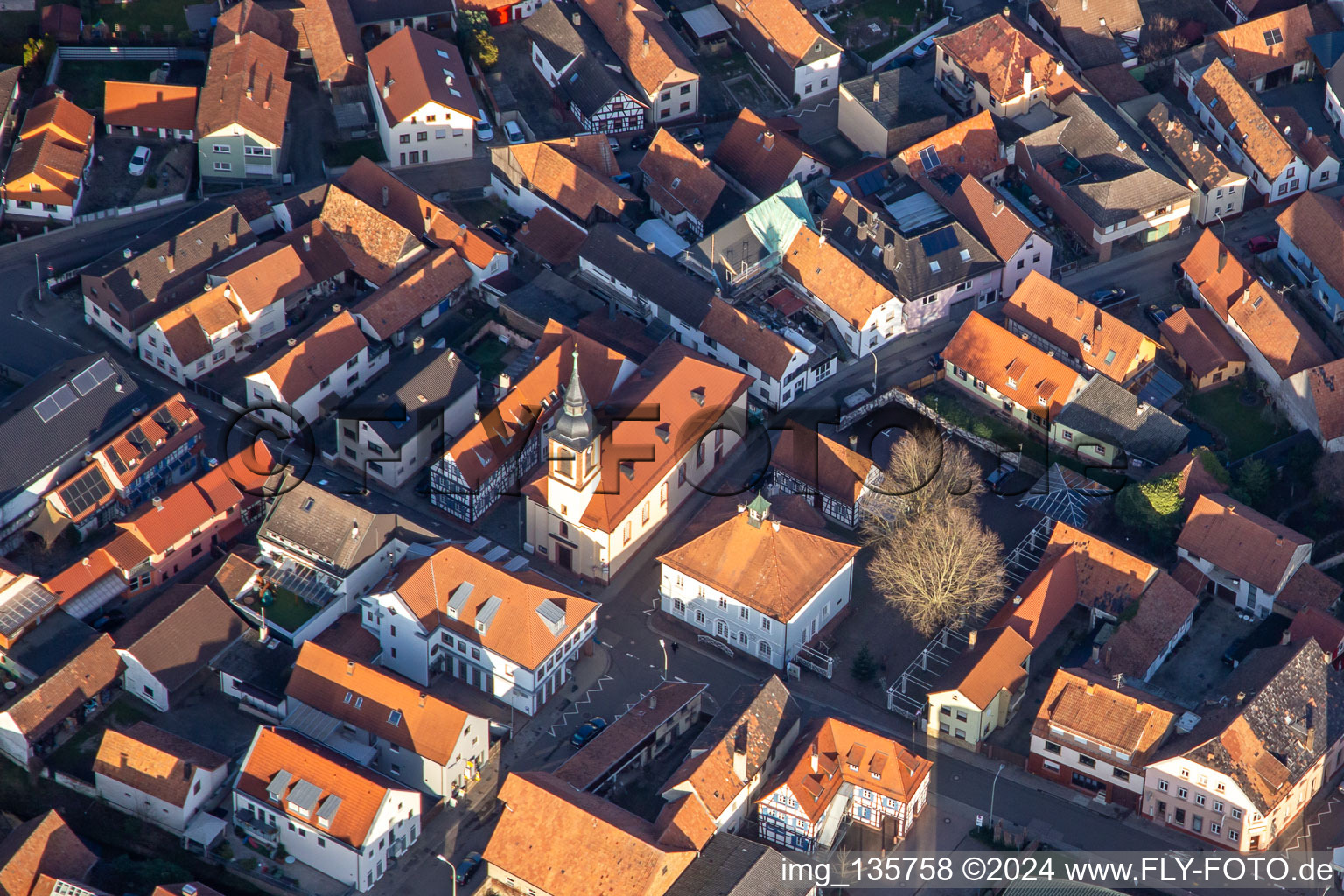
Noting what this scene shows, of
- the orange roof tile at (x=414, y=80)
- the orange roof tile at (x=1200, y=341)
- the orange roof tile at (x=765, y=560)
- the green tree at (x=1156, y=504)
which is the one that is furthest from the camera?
the orange roof tile at (x=414, y=80)

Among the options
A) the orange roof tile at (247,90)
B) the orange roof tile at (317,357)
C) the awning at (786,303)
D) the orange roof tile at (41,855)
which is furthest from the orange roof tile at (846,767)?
the orange roof tile at (247,90)

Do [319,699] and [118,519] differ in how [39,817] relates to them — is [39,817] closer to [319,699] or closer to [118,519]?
[319,699]

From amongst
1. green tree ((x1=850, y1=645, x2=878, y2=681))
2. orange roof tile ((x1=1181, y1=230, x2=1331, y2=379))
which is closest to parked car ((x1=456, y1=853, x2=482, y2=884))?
green tree ((x1=850, y1=645, x2=878, y2=681))

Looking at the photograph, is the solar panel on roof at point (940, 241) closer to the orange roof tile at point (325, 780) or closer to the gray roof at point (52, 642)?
the orange roof tile at point (325, 780)

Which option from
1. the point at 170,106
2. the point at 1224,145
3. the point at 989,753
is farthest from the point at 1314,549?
the point at 170,106

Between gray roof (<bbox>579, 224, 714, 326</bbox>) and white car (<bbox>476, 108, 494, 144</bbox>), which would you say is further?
white car (<bbox>476, 108, 494, 144</bbox>)

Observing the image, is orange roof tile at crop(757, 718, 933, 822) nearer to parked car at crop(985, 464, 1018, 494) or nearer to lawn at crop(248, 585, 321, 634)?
parked car at crop(985, 464, 1018, 494)

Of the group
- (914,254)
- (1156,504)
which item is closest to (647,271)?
(914,254)
